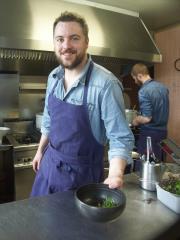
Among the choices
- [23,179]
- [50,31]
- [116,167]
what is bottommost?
[23,179]

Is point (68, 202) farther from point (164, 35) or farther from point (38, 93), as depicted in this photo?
point (164, 35)

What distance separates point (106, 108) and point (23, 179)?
114cm

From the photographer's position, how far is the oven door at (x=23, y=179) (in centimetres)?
196

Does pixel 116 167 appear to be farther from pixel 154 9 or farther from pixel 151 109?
pixel 154 9

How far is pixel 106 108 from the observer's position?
1113mm

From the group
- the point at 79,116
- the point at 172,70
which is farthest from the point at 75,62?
the point at 172,70

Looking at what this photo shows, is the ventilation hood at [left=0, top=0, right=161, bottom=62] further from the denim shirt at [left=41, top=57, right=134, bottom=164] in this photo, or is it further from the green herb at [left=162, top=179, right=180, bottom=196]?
the green herb at [left=162, top=179, right=180, bottom=196]

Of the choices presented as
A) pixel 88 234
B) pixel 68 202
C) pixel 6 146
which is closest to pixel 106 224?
pixel 88 234

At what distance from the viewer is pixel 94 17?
2283 mm

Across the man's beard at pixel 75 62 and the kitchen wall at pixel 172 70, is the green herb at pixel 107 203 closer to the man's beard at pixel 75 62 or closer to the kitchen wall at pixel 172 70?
the man's beard at pixel 75 62

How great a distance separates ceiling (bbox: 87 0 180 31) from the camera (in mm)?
2338

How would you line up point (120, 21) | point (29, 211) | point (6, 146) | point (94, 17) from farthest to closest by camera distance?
point (120, 21) < point (94, 17) < point (6, 146) < point (29, 211)

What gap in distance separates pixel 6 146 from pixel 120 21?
4.90ft

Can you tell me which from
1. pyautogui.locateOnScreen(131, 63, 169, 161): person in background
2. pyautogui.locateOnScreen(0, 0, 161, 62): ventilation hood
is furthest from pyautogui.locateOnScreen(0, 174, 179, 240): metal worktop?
pyautogui.locateOnScreen(131, 63, 169, 161): person in background
